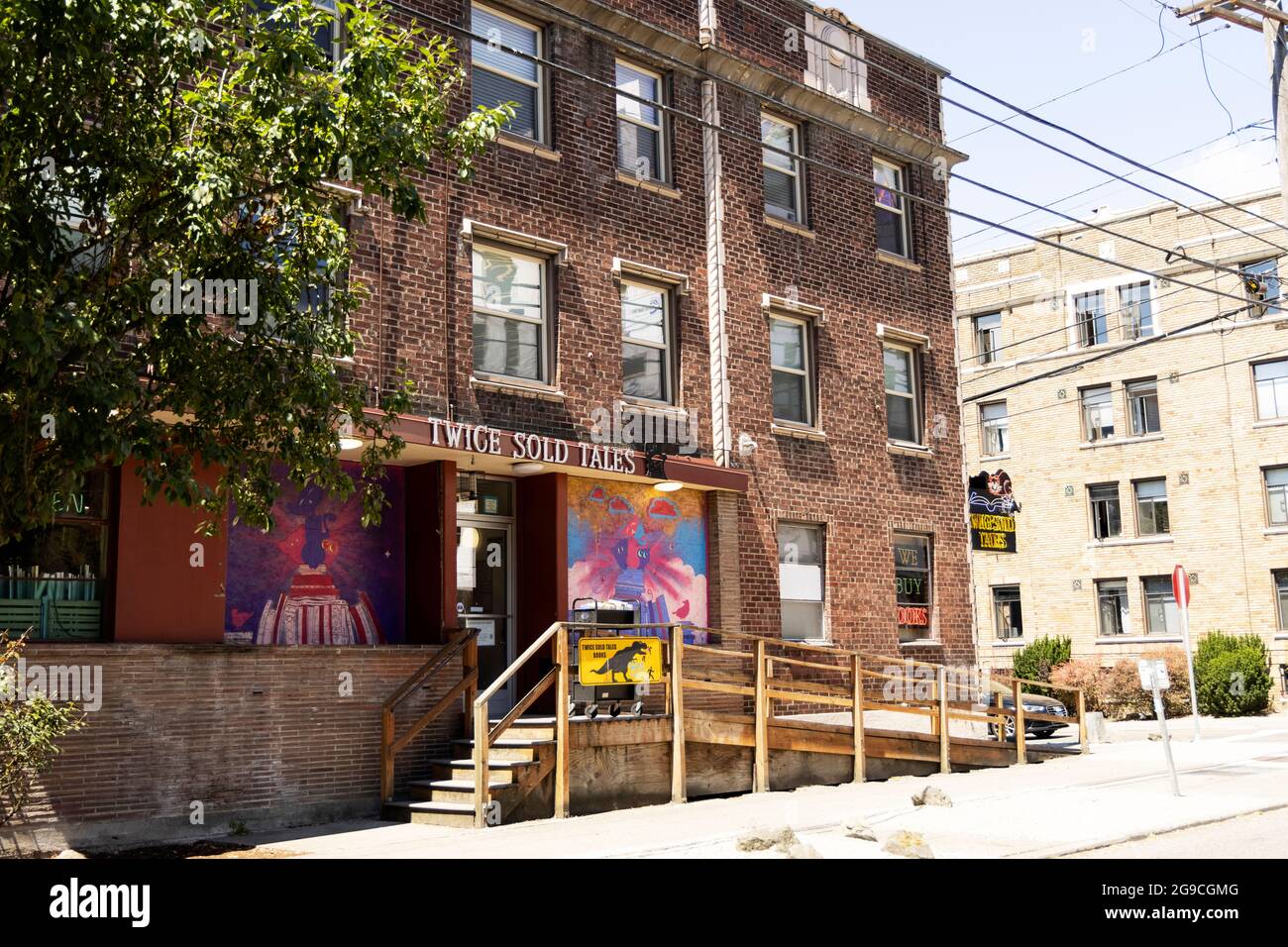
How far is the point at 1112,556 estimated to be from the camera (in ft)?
129

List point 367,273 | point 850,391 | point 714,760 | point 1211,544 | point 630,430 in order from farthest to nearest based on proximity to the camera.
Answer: point 1211,544 < point 850,391 < point 630,430 < point 714,760 < point 367,273

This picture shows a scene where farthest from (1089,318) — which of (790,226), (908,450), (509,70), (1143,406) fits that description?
(509,70)

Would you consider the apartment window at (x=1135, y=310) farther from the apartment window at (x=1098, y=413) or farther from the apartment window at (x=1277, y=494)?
the apartment window at (x=1277, y=494)

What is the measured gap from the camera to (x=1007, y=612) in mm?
42062

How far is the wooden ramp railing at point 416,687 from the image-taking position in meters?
13.6

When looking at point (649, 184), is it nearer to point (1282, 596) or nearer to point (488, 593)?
point (488, 593)

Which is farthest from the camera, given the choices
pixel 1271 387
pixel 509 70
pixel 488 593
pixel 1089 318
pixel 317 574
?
pixel 1089 318

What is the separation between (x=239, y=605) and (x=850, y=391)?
1045cm

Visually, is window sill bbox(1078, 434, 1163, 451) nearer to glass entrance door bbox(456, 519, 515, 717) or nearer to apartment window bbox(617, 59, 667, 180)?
apartment window bbox(617, 59, 667, 180)

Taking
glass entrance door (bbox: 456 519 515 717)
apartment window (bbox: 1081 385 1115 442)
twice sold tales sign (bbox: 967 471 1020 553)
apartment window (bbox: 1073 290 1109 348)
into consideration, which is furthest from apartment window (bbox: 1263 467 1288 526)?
glass entrance door (bbox: 456 519 515 717)

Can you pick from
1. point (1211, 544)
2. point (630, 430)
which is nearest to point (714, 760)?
point (630, 430)

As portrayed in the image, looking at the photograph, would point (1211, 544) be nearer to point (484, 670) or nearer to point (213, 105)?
point (484, 670)

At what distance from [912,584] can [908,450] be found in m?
2.19

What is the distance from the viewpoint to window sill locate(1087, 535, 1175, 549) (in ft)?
126
